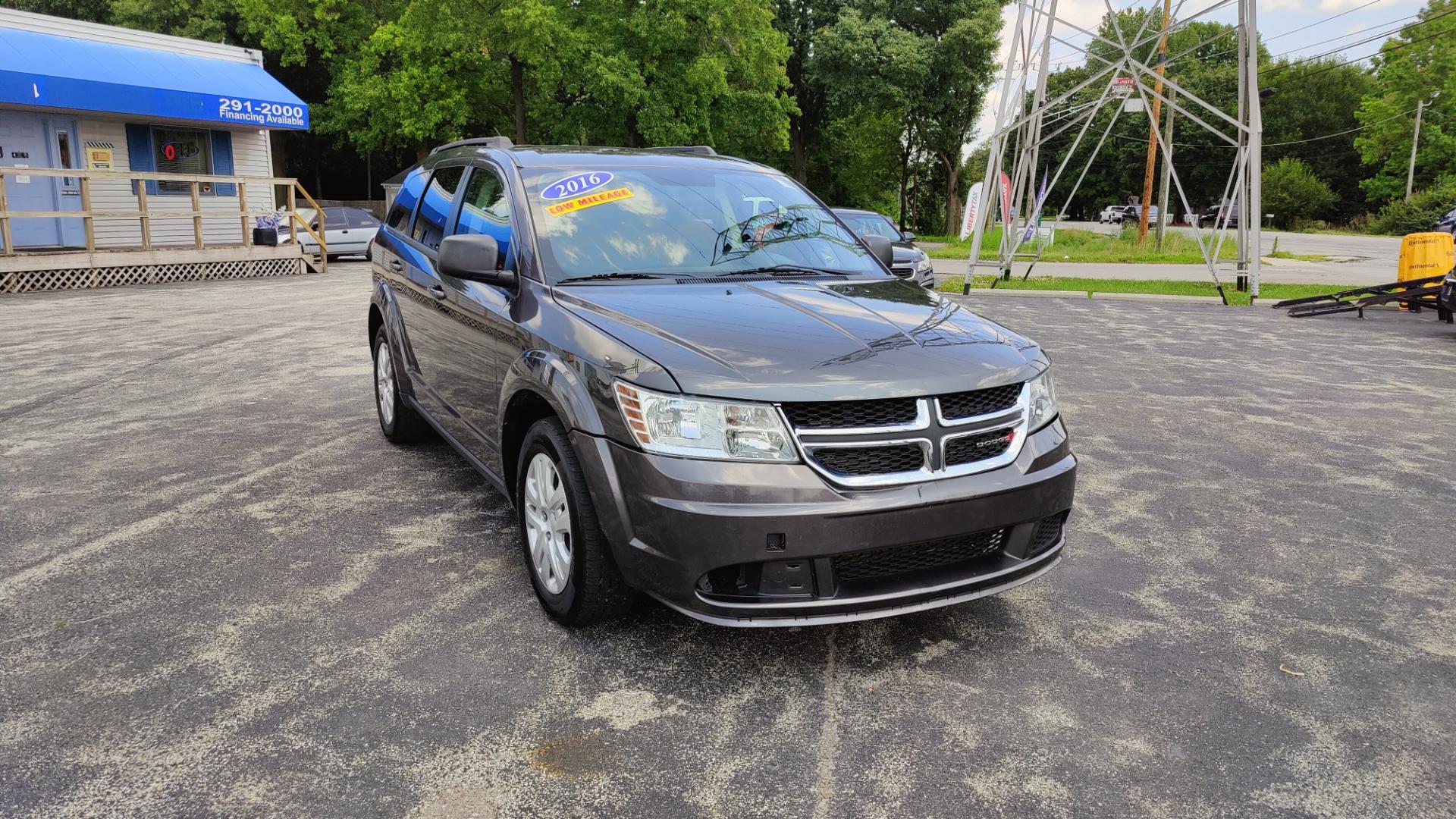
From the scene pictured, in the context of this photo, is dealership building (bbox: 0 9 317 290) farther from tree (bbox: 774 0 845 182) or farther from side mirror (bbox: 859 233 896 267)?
tree (bbox: 774 0 845 182)

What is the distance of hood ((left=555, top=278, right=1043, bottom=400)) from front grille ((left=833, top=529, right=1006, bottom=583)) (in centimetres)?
48

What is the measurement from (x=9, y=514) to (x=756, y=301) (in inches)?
154

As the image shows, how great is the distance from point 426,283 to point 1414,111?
78.7 meters

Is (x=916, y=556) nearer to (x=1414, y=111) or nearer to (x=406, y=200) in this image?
(x=406, y=200)

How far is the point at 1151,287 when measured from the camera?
56.1ft

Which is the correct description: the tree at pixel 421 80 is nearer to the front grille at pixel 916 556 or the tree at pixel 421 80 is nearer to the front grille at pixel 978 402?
the front grille at pixel 978 402

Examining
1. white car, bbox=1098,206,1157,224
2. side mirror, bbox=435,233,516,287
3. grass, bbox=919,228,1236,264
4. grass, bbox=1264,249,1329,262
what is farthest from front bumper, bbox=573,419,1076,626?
white car, bbox=1098,206,1157,224

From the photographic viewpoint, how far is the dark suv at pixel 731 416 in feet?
9.93

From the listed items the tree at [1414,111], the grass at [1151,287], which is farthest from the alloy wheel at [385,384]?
the tree at [1414,111]

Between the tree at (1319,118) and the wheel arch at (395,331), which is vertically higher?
the tree at (1319,118)

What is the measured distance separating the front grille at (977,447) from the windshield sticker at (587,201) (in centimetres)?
196

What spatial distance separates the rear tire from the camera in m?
6.05

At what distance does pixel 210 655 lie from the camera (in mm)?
3436

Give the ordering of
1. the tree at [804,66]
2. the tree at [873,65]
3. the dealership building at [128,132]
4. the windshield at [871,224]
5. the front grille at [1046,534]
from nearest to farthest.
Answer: the front grille at [1046,534] → the windshield at [871,224] → the dealership building at [128,132] → the tree at [873,65] → the tree at [804,66]
